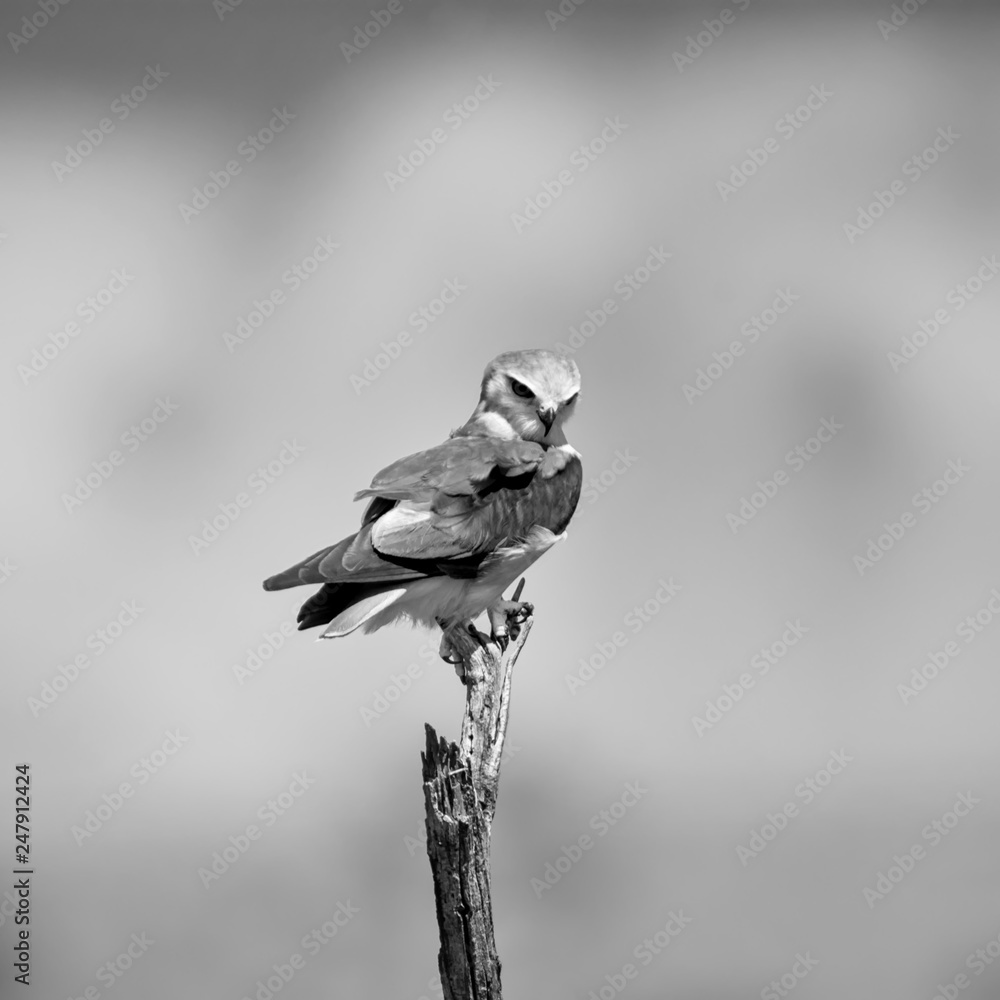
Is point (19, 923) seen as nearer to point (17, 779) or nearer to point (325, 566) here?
point (17, 779)

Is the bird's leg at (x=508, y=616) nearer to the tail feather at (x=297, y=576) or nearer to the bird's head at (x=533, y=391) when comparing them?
the bird's head at (x=533, y=391)

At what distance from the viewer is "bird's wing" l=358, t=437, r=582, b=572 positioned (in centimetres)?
458

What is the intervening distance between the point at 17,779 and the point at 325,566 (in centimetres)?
304

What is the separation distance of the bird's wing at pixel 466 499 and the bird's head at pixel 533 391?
11cm

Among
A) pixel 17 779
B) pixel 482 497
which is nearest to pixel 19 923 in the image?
pixel 17 779

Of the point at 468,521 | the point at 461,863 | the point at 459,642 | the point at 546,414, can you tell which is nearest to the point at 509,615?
the point at 459,642

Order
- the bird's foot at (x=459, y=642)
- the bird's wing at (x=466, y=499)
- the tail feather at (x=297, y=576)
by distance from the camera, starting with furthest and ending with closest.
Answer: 1. the bird's foot at (x=459, y=642)
2. the bird's wing at (x=466, y=499)
3. the tail feather at (x=297, y=576)

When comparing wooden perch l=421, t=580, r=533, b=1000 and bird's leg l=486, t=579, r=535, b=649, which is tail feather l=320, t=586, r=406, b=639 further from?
bird's leg l=486, t=579, r=535, b=649

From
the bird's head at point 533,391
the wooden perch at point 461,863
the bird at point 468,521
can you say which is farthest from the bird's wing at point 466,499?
the wooden perch at point 461,863

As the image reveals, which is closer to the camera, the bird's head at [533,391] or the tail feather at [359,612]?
the tail feather at [359,612]

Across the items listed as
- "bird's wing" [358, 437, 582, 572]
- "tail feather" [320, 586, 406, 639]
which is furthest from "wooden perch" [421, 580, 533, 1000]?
"bird's wing" [358, 437, 582, 572]

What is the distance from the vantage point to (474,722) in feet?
Result: 15.5

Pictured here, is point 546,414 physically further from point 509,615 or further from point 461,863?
point 461,863

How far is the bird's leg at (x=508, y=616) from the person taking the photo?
5.21 metres
